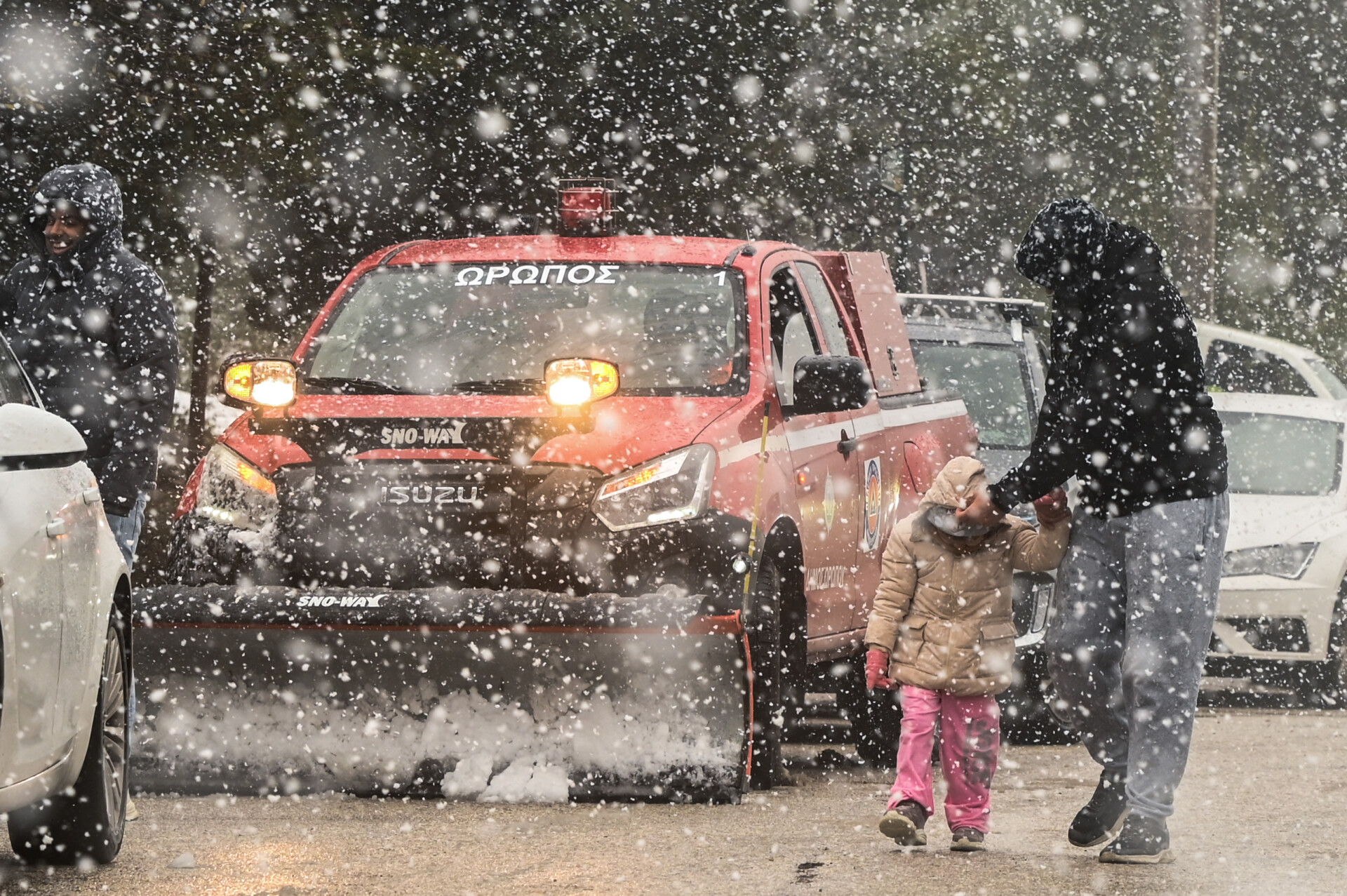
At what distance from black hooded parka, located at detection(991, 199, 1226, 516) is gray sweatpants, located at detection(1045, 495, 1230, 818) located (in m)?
0.09

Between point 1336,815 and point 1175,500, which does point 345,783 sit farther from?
point 1336,815

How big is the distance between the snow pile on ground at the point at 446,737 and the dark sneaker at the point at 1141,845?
1225 millimetres

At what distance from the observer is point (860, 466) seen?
884 cm

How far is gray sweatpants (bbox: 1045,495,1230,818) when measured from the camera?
6496 millimetres

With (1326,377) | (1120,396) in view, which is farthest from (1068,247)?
(1326,377)

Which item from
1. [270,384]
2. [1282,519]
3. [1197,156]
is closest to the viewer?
[270,384]

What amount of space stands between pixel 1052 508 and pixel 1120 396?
0.42m

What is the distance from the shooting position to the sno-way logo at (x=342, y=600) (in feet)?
23.4

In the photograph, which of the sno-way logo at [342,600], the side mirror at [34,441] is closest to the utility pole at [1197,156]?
the sno-way logo at [342,600]

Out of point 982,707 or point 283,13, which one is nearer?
point 982,707

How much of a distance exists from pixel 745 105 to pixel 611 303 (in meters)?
7.63

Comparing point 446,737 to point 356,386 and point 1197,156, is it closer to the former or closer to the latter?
point 356,386

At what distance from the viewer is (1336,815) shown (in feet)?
24.8

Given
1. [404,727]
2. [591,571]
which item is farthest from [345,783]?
[591,571]
